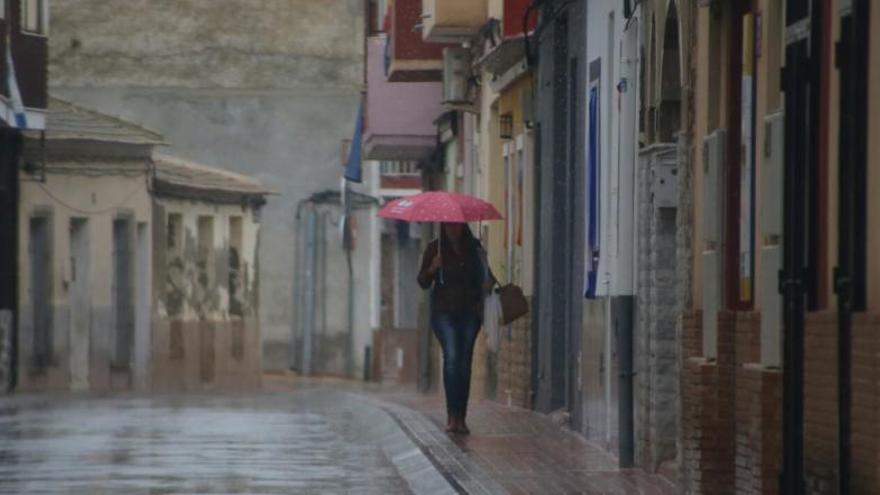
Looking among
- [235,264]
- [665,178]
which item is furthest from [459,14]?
[235,264]

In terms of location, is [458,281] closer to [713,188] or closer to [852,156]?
[713,188]

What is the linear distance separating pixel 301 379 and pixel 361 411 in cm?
3070

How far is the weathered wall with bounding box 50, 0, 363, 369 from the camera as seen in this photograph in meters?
60.1

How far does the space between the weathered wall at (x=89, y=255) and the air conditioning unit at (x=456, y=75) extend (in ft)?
33.6

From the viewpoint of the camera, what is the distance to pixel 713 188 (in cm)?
1448

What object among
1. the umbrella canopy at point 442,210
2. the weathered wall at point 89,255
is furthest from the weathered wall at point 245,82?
the umbrella canopy at point 442,210

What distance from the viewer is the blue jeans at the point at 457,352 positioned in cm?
2081

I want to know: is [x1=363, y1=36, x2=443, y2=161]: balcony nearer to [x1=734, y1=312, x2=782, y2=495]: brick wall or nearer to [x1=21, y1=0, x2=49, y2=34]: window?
[x1=21, y1=0, x2=49, y2=34]: window

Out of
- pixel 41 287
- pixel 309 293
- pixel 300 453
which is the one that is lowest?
pixel 300 453

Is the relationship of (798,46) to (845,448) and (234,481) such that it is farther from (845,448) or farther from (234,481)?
(234,481)

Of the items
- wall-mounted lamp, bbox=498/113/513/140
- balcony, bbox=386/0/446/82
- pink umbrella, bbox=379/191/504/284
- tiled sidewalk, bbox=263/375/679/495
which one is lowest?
tiled sidewalk, bbox=263/375/679/495

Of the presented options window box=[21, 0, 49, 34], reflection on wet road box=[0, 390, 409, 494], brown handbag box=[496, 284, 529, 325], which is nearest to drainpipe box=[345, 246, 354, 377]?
window box=[21, 0, 49, 34]

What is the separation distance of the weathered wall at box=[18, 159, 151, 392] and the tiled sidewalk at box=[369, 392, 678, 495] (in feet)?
64.7

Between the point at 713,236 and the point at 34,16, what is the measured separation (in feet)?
91.1
